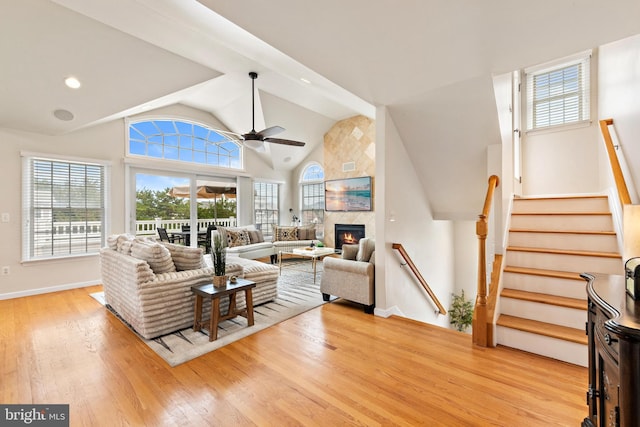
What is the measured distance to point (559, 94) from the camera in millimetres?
4680

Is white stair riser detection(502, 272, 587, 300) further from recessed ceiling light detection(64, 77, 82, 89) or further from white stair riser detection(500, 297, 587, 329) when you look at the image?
recessed ceiling light detection(64, 77, 82, 89)

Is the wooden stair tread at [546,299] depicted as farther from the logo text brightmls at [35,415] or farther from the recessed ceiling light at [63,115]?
the recessed ceiling light at [63,115]

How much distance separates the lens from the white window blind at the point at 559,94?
4.45m

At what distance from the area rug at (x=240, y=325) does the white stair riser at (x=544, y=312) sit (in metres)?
2.26

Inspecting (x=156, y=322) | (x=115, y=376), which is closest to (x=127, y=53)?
(x=156, y=322)

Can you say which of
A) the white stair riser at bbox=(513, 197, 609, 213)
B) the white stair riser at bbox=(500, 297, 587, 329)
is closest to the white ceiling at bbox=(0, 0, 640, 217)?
the white stair riser at bbox=(513, 197, 609, 213)

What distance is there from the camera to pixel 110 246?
3.84m

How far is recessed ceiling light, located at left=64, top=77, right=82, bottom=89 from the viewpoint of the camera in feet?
11.9

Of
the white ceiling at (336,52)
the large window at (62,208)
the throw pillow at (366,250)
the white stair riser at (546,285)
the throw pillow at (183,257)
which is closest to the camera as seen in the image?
the white ceiling at (336,52)

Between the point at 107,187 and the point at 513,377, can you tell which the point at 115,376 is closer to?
the point at 513,377

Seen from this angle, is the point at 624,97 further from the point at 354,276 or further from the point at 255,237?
the point at 255,237

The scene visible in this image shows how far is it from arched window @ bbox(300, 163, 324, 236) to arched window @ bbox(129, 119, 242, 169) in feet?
6.86

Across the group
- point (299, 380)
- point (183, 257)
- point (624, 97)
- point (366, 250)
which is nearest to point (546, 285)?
point (366, 250)

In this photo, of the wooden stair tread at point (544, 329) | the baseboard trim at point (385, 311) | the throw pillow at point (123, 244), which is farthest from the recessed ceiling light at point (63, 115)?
the wooden stair tread at point (544, 329)
